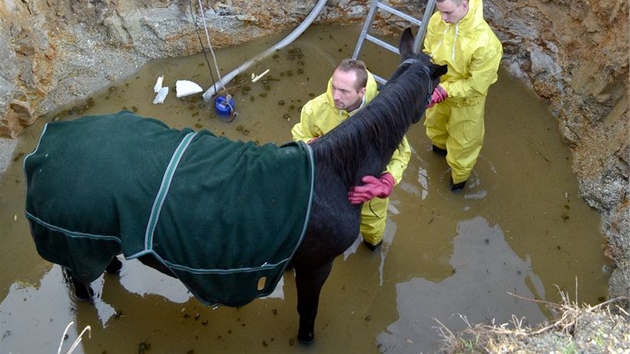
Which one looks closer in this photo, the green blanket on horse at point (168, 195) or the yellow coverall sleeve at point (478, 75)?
the green blanket on horse at point (168, 195)

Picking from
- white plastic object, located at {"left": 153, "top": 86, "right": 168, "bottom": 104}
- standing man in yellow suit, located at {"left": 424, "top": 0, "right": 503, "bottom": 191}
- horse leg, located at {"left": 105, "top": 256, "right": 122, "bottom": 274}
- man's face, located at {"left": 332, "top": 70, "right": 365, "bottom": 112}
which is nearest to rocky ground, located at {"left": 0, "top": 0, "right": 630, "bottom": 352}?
white plastic object, located at {"left": 153, "top": 86, "right": 168, "bottom": 104}

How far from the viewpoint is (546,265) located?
13.0 ft

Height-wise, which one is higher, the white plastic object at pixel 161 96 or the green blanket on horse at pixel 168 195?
the green blanket on horse at pixel 168 195

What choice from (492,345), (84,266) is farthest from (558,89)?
(84,266)

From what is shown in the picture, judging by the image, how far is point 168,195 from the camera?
259cm

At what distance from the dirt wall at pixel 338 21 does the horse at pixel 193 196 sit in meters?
1.91

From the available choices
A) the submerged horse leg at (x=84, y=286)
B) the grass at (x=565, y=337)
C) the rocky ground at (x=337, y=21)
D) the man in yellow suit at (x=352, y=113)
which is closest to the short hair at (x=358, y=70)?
the man in yellow suit at (x=352, y=113)

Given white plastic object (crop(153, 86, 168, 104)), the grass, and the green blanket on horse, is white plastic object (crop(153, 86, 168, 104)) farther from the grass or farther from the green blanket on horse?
the grass

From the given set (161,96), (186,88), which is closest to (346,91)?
(186,88)

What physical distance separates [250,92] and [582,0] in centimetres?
260

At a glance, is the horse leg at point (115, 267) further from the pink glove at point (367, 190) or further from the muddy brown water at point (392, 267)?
the pink glove at point (367, 190)

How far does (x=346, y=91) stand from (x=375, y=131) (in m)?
0.34

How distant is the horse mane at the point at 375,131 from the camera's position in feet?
9.07

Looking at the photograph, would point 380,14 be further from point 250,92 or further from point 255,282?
point 255,282
